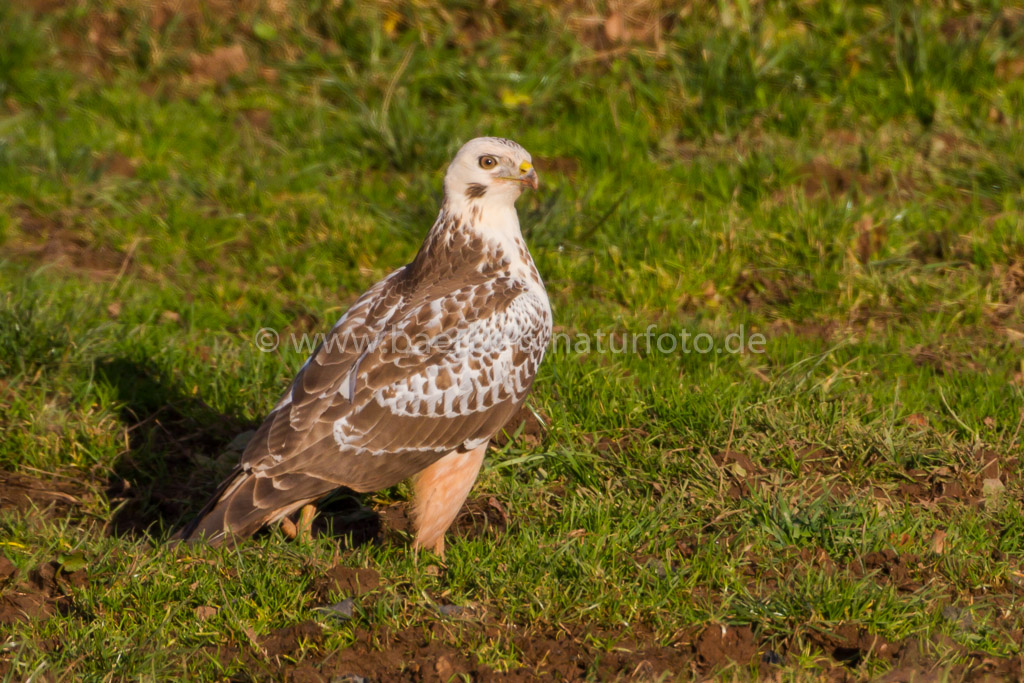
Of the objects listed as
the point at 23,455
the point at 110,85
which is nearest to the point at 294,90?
the point at 110,85

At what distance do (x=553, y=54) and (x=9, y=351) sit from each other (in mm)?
4948

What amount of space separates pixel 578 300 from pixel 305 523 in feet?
8.23

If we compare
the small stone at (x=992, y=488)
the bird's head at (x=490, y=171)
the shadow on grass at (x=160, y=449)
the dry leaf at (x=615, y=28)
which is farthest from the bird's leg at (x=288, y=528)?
the dry leaf at (x=615, y=28)

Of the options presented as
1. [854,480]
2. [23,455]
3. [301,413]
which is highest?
[301,413]

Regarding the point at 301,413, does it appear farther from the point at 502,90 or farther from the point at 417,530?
the point at 502,90

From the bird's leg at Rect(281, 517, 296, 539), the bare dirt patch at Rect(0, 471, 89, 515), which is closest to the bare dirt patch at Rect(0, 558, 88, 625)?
the bare dirt patch at Rect(0, 471, 89, 515)

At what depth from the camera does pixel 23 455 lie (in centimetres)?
589

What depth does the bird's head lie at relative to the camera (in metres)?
5.44

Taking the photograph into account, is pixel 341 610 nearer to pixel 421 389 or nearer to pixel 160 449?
pixel 421 389

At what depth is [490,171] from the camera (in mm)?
5441

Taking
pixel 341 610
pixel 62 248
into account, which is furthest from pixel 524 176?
pixel 62 248

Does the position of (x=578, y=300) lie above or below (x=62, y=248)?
below

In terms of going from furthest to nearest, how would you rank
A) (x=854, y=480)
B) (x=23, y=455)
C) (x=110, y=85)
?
(x=110, y=85)
(x=23, y=455)
(x=854, y=480)

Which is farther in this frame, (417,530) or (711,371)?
(711,371)
